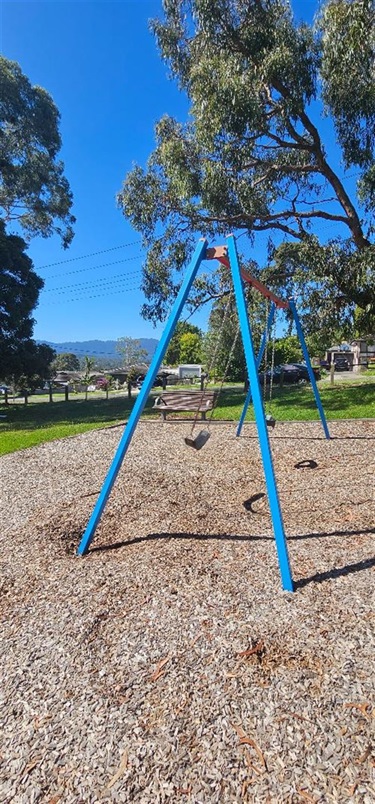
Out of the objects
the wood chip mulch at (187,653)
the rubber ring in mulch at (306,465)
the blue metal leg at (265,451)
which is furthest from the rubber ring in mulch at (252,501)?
the blue metal leg at (265,451)

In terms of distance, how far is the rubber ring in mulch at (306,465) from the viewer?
5.21m

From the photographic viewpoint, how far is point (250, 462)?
5.57 metres

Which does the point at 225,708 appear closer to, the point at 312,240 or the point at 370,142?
the point at 312,240

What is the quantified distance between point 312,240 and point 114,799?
29.3ft

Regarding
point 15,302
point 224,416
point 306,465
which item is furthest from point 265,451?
point 15,302

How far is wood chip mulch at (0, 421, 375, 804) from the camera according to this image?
1.45 meters

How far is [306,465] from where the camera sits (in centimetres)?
528

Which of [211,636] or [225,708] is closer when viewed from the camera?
[225,708]

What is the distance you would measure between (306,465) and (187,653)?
3614 millimetres

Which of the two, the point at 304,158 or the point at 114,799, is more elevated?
the point at 304,158

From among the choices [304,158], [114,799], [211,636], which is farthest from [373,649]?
[304,158]

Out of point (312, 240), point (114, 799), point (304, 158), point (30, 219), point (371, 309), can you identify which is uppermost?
point (30, 219)

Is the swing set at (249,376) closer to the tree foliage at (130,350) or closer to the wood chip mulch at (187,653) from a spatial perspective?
the wood chip mulch at (187,653)

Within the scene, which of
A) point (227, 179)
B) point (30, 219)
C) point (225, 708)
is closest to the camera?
point (225, 708)
